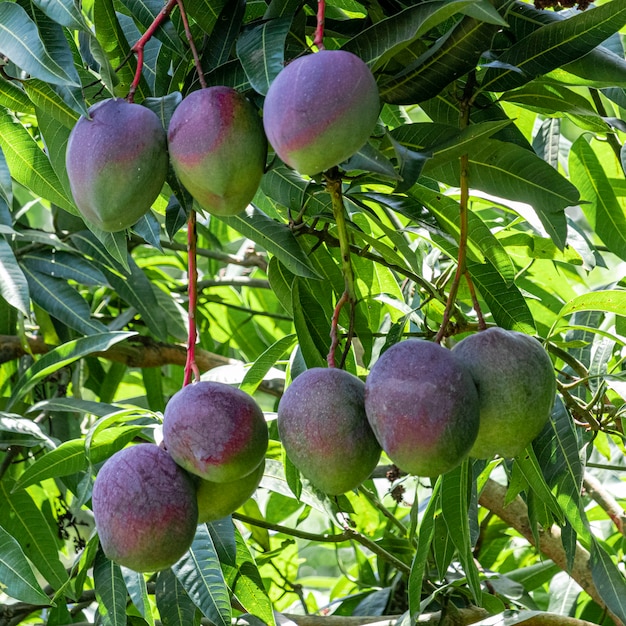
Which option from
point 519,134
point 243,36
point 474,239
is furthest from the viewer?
point 474,239

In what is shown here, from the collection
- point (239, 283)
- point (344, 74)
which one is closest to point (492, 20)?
point (344, 74)

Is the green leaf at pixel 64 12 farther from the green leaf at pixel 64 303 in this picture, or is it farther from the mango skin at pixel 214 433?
the green leaf at pixel 64 303

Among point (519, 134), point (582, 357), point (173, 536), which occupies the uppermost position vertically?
point (519, 134)

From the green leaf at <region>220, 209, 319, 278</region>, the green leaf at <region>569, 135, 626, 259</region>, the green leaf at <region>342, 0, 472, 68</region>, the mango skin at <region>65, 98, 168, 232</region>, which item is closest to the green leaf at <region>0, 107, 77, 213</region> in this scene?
the green leaf at <region>220, 209, 319, 278</region>

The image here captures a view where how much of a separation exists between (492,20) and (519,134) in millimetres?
287

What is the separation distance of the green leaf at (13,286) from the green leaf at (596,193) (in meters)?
0.83

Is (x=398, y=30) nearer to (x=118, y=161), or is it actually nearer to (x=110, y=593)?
(x=118, y=161)

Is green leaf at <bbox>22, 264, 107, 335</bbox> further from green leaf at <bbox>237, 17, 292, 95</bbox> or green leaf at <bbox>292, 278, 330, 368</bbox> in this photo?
green leaf at <bbox>237, 17, 292, 95</bbox>

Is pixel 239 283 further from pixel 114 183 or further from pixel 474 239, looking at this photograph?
pixel 114 183

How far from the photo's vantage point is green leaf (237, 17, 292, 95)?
2.30 ft

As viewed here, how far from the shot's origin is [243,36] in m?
0.75

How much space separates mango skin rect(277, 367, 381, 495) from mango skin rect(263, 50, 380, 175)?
6.8 inches

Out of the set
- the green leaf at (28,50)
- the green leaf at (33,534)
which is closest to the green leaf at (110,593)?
the green leaf at (33,534)

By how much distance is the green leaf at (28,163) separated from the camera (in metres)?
1.09
